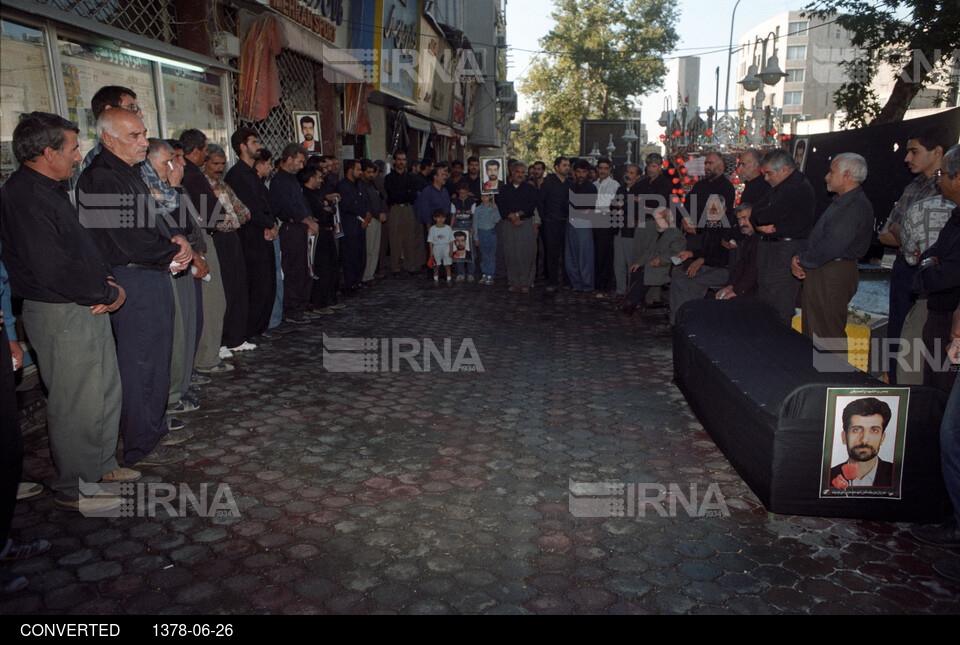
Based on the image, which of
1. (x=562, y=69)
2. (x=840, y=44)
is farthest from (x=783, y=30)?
(x=562, y=69)

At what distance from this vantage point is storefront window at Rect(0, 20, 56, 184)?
5230 millimetres

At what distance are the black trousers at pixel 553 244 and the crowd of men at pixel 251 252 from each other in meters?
0.17

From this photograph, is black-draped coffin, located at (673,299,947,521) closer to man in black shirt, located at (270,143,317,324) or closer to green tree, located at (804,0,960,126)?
man in black shirt, located at (270,143,317,324)

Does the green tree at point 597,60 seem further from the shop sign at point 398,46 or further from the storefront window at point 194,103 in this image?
the storefront window at point 194,103

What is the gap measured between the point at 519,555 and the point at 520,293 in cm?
811

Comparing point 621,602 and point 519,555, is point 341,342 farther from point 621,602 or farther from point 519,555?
point 621,602

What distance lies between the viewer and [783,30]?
8544cm

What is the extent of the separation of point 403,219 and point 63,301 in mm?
9308

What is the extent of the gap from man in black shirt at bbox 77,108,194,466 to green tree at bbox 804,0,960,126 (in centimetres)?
1520

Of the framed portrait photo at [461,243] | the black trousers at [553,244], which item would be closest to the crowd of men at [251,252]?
the black trousers at [553,244]

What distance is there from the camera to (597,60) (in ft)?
148

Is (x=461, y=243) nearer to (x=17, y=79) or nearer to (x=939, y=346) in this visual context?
(x=17, y=79)

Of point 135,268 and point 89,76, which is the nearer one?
point 135,268

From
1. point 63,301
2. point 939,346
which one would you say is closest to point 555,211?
point 939,346
